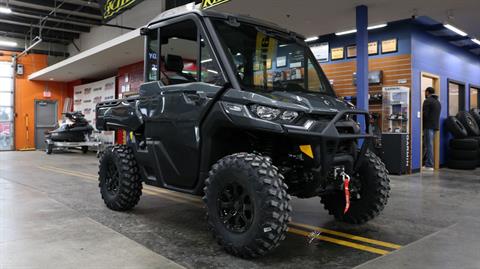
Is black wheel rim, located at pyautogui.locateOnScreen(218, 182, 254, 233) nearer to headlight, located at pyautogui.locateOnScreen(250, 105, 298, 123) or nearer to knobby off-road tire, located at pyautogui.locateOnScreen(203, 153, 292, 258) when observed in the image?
knobby off-road tire, located at pyautogui.locateOnScreen(203, 153, 292, 258)

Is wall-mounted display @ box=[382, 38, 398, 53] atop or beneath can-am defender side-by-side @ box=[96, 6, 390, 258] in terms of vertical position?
atop

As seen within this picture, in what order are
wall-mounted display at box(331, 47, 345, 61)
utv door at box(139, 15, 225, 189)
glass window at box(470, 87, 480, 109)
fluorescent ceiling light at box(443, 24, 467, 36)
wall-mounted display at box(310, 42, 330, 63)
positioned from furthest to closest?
glass window at box(470, 87, 480, 109), wall-mounted display at box(310, 42, 330, 63), wall-mounted display at box(331, 47, 345, 61), fluorescent ceiling light at box(443, 24, 467, 36), utv door at box(139, 15, 225, 189)

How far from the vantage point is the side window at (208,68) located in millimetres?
3559

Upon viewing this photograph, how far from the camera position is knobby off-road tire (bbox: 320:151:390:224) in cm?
396

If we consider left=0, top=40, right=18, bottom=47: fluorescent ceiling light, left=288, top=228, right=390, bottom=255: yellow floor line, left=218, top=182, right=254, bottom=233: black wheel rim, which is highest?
left=0, top=40, right=18, bottom=47: fluorescent ceiling light

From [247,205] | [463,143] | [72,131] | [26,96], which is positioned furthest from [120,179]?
[26,96]

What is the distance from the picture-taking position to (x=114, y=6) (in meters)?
7.42

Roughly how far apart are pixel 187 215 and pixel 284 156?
174 cm

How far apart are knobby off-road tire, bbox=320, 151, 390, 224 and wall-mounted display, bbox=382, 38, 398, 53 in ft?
20.6

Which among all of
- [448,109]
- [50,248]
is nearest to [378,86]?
[448,109]

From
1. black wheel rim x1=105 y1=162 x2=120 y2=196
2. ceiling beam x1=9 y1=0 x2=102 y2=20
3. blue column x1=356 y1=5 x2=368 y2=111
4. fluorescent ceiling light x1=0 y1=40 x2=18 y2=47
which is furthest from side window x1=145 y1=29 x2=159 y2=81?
fluorescent ceiling light x1=0 y1=40 x2=18 y2=47

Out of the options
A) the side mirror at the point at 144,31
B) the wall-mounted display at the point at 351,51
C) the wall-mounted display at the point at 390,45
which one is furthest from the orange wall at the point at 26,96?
the side mirror at the point at 144,31

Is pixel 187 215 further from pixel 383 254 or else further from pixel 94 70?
pixel 94 70

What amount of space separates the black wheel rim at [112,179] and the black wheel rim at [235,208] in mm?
2033
